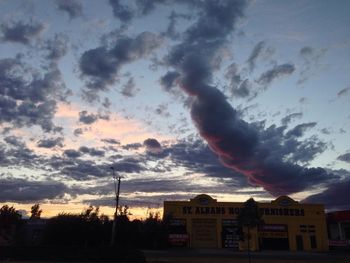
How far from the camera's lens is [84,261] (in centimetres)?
3944

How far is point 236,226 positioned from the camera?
3068 inches

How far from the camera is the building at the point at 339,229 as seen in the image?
76.9m

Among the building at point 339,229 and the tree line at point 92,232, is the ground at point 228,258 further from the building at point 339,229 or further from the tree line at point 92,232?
the building at point 339,229

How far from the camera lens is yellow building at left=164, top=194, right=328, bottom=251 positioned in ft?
252

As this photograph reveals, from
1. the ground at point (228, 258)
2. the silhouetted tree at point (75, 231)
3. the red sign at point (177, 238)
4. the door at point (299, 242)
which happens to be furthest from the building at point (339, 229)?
the silhouetted tree at point (75, 231)

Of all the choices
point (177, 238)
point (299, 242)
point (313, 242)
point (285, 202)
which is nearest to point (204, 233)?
point (177, 238)

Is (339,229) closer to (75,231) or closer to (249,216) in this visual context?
(249,216)

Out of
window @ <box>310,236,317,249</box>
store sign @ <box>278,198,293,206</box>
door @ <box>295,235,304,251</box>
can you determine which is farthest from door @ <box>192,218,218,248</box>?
window @ <box>310,236,317,249</box>

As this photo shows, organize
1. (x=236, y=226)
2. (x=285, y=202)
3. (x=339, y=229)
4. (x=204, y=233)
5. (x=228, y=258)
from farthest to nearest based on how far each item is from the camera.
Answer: (x=339, y=229) < (x=285, y=202) < (x=236, y=226) < (x=204, y=233) < (x=228, y=258)

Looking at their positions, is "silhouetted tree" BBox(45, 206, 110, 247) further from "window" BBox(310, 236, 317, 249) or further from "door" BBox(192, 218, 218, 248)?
"window" BBox(310, 236, 317, 249)

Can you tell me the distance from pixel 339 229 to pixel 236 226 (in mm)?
23002

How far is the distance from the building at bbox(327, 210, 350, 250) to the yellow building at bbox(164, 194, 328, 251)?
105 inches

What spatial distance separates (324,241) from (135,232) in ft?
126

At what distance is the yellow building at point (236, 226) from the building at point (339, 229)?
2672mm
